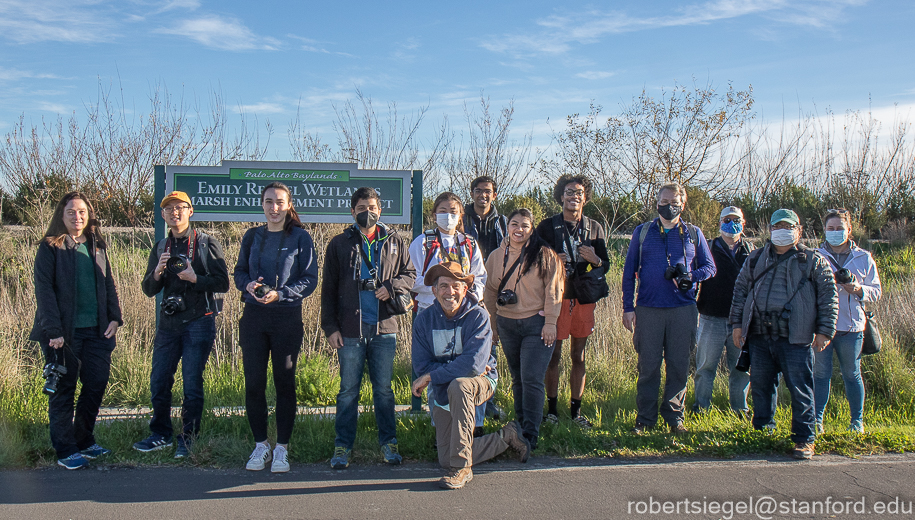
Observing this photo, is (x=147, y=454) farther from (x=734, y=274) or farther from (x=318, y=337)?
(x=734, y=274)

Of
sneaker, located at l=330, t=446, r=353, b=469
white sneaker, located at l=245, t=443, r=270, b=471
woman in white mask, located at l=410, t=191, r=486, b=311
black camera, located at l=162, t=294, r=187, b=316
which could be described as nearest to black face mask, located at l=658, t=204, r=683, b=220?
woman in white mask, located at l=410, t=191, r=486, b=311

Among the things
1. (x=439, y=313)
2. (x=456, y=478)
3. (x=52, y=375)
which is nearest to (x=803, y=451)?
(x=456, y=478)

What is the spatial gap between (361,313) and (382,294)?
0.71ft

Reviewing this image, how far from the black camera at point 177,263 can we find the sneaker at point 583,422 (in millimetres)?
3563

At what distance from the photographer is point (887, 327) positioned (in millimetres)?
7938

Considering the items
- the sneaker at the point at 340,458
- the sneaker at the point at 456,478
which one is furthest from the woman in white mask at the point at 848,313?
the sneaker at the point at 340,458

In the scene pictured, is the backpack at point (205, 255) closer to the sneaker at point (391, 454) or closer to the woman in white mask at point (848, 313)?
the sneaker at point (391, 454)

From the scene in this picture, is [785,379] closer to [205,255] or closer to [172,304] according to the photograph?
[205,255]

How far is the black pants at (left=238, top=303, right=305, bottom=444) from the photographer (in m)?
4.61

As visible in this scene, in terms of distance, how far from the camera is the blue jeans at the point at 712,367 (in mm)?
5922

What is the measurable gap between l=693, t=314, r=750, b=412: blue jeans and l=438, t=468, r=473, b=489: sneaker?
109 inches

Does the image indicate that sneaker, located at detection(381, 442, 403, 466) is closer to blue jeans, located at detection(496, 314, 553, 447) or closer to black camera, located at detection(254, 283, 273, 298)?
blue jeans, located at detection(496, 314, 553, 447)

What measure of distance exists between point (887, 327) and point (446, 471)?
21.5ft

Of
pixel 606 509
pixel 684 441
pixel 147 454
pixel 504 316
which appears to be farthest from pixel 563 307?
pixel 147 454
